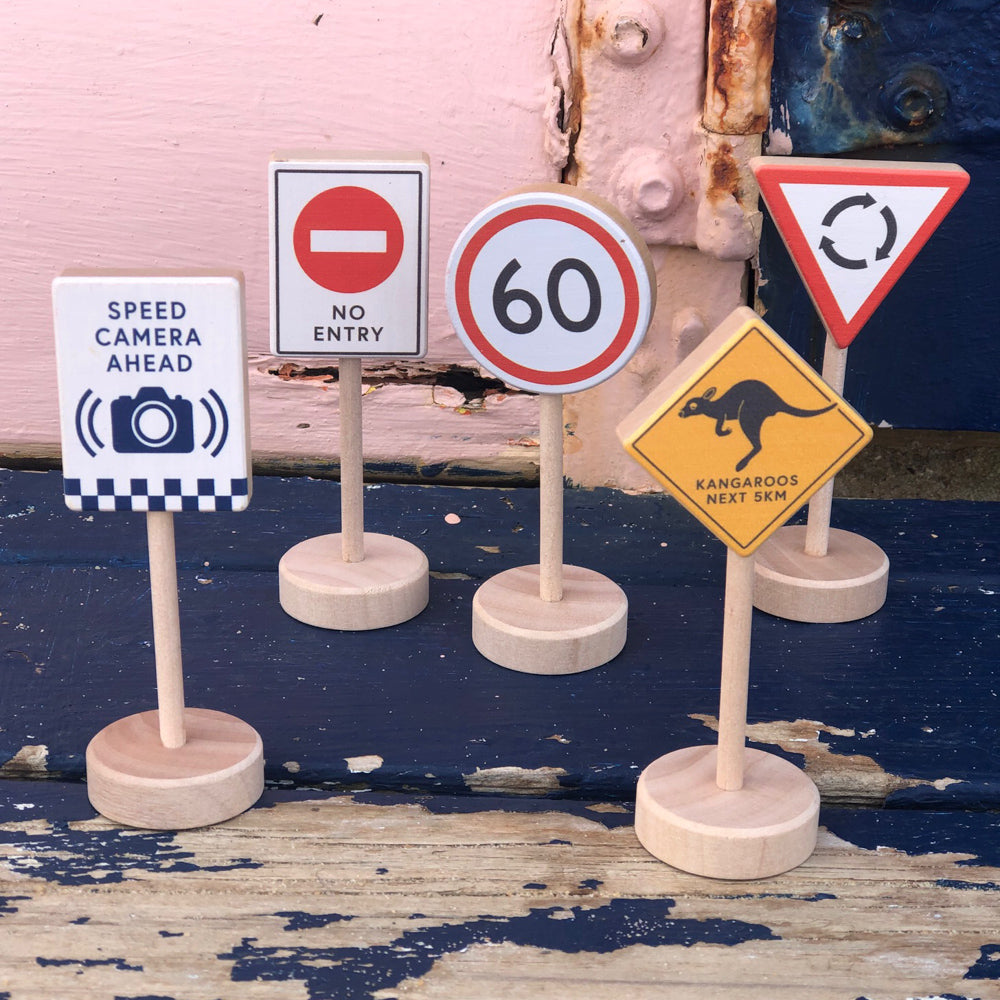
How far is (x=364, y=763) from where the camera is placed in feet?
4.01

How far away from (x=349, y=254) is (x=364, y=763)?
506mm

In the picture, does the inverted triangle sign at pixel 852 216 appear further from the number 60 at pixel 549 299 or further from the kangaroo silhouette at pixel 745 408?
the kangaroo silhouette at pixel 745 408

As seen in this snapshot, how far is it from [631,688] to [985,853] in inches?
14.6

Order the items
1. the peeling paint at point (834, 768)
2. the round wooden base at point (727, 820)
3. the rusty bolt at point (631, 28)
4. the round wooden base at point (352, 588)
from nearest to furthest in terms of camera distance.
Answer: the round wooden base at point (727, 820)
the peeling paint at point (834, 768)
the round wooden base at point (352, 588)
the rusty bolt at point (631, 28)

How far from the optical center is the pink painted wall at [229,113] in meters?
1.63

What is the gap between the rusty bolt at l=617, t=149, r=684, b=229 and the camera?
1.61 metres

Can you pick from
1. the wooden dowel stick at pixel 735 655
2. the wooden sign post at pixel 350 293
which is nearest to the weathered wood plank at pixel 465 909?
the wooden dowel stick at pixel 735 655

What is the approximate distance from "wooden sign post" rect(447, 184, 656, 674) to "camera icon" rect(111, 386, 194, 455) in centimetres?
34

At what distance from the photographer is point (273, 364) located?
179cm

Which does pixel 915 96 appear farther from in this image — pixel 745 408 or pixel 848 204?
pixel 745 408

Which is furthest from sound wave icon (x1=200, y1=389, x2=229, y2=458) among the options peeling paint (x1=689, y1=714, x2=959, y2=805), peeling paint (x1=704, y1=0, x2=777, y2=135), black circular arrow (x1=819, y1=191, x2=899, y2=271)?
peeling paint (x1=704, y1=0, x2=777, y2=135)

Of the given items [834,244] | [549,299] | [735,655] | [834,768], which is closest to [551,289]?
[549,299]

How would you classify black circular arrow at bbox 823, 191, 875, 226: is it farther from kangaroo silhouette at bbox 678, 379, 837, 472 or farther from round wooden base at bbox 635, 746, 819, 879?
round wooden base at bbox 635, 746, 819, 879

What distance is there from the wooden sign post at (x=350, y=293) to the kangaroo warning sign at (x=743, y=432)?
0.42 m
